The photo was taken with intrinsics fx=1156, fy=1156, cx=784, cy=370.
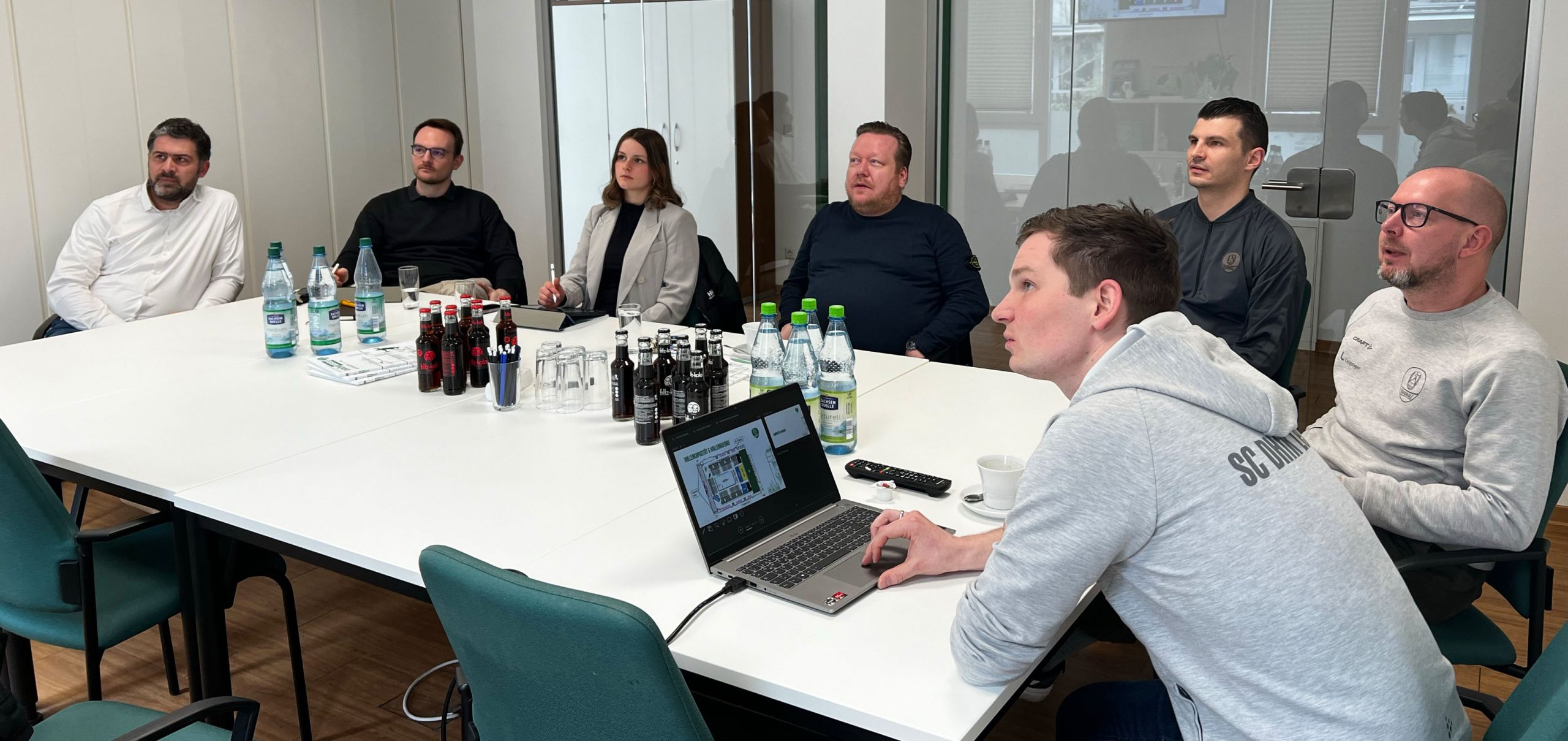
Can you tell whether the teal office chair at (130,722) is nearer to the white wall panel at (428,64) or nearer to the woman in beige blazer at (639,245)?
the woman in beige blazer at (639,245)

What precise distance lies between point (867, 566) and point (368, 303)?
2.15 m

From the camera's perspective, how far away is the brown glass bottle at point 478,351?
2992 millimetres

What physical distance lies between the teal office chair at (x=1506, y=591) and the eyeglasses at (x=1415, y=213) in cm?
35

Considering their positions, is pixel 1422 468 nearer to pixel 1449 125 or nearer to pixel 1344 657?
pixel 1344 657

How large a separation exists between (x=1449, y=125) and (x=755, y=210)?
3.06 metres

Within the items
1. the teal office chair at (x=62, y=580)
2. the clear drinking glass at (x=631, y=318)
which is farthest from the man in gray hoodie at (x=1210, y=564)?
the clear drinking glass at (x=631, y=318)

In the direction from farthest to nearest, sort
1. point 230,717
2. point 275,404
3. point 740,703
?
point 275,404
point 230,717
point 740,703

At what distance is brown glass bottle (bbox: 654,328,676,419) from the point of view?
2701mm

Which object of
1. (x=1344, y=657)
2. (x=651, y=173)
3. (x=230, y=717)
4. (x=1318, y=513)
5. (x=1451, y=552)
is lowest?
(x=230, y=717)

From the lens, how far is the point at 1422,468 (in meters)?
2.36

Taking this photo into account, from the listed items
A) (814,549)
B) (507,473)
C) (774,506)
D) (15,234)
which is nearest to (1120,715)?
(814,549)

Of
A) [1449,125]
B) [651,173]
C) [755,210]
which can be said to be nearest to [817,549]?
[651,173]

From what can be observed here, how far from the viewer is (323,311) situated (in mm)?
3373

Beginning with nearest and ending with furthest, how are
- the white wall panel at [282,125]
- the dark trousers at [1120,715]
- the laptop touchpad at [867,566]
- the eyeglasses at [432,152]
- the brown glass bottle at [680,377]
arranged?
1. the dark trousers at [1120,715]
2. the laptop touchpad at [867,566]
3. the brown glass bottle at [680,377]
4. the eyeglasses at [432,152]
5. the white wall panel at [282,125]
